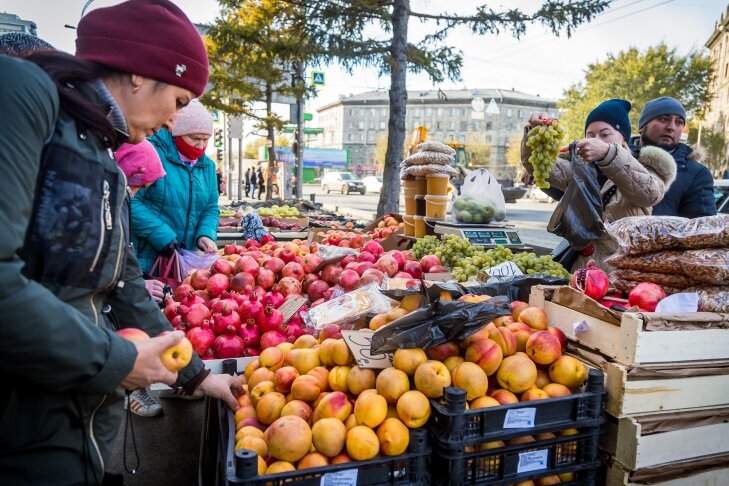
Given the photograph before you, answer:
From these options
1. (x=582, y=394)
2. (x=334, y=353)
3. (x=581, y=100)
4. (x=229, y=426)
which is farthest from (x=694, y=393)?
(x=581, y=100)

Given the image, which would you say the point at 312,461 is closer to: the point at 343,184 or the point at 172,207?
the point at 172,207

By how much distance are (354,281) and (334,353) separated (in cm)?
119

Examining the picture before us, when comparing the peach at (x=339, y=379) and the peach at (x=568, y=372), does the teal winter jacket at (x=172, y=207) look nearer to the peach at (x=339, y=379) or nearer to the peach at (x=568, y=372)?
the peach at (x=339, y=379)

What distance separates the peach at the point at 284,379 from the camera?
216 centimetres

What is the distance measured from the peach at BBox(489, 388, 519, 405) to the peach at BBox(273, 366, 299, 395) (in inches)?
32.6

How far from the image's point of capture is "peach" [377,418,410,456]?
1.79 meters

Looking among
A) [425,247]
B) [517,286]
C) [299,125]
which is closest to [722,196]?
[425,247]

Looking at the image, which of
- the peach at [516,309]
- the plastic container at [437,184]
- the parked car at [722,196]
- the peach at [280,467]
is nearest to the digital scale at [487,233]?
the plastic container at [437,184]

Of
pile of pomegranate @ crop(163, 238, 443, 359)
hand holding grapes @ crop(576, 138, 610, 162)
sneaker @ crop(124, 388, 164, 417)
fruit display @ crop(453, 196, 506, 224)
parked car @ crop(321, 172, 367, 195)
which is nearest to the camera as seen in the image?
sneaker @ crop(124, 388, 164, 417)

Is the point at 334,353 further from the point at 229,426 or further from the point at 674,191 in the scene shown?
the point at 674,191

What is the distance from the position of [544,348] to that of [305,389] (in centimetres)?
100

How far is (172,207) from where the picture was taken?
393 cm

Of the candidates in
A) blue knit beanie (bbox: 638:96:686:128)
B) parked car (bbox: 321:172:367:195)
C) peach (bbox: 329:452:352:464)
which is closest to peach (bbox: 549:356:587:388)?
peach (bbox: 329:452:352:464)

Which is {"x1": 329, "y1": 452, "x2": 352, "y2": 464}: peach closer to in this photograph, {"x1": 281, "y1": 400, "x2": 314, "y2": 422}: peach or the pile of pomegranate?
{"x1": 281, "y1": 400, "x2": 314, "y2": 422}: peach
